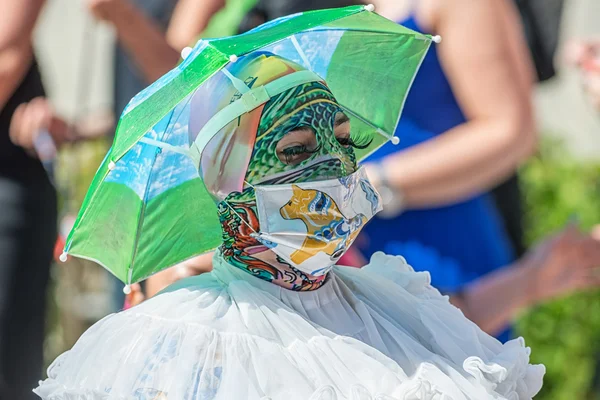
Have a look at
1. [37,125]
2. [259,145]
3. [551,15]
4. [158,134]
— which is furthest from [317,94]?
[551,15]

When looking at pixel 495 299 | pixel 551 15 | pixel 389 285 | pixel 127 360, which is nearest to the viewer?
pixel 127 360

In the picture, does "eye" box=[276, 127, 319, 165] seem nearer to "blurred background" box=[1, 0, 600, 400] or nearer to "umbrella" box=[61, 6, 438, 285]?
"umbrella" box=[61, 6, 438, 285]

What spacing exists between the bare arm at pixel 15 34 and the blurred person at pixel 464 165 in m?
1.18

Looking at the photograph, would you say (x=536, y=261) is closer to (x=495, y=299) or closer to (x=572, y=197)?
(x=495, y=299)

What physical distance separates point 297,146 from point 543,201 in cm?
493

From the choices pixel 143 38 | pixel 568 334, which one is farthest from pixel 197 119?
pixel 568 334

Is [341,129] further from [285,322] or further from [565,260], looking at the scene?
[565,260]

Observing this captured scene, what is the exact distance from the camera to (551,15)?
16.9 feet

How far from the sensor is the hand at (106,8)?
4.17 metres

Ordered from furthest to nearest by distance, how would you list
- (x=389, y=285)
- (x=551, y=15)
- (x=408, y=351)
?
(x=551, y=15)
(x=389, y=285)
(x=408, y=351)

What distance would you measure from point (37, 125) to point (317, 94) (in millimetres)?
2149

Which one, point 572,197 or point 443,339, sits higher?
point 443,339

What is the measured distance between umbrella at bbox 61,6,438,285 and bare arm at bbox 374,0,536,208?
2.99 ft

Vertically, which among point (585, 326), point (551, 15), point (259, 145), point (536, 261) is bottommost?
point (585, 326)
